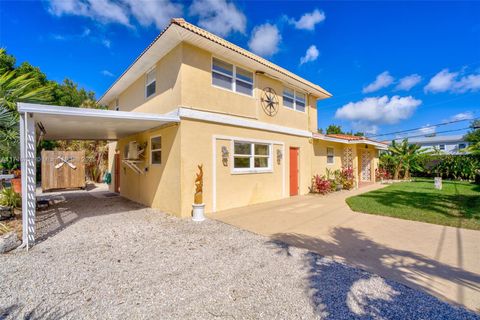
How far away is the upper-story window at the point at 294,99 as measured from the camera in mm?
12286

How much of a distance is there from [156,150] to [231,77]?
4.29 m

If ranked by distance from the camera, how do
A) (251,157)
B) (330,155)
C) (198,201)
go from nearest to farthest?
(198,201) < (251,157) < (330,155)

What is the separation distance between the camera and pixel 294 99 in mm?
12820

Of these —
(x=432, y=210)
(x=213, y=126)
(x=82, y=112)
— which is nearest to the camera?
(x=82, y=112)

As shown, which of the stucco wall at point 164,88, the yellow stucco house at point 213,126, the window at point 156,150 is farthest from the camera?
the window at point 156,150

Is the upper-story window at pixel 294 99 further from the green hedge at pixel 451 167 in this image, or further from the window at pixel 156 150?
the green hedge at pixel 451 167

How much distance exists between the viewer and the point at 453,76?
26984 millimetres

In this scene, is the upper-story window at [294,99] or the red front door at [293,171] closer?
the upper-story window at [294,99]

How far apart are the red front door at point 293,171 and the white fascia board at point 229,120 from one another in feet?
3.38

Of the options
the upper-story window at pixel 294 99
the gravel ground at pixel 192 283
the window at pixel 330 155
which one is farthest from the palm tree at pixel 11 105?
the window at pixel 330 155

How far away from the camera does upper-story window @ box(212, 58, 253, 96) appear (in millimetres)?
9008

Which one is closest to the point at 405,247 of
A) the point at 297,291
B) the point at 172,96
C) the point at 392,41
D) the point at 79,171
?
the point at 297,291

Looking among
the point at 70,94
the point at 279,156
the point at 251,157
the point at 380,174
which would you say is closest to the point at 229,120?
the point at 251,157

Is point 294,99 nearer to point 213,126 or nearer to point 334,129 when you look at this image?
point 213,126
